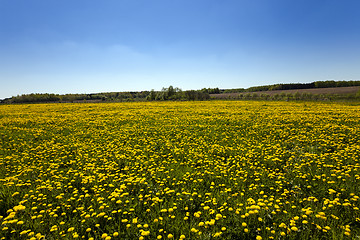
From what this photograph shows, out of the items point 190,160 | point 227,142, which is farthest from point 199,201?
point 227,142

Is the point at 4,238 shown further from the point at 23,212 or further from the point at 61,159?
the point at 61,159

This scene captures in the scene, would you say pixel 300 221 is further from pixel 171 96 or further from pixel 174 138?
pixel 171 96

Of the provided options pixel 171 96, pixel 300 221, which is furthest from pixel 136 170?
pixel 171 96

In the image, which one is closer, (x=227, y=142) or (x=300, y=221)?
(x=300, y=221)

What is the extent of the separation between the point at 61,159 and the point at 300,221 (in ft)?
24.6

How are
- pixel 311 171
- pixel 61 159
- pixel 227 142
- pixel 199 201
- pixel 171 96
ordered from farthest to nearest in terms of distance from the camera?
pixel 171 96 < pixel 227 142 < pixel 61 159 < pixel 311 171 < pixel 199 201

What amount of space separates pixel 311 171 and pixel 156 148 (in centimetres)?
566

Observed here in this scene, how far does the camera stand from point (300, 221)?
10.7 ft

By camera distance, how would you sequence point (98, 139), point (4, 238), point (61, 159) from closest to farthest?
1. point (4, 238)
2. point (61, 159)
3. point (98, 139)

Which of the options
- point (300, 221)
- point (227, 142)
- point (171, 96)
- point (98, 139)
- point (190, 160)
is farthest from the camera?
point (171, 96)

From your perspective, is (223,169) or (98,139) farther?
(98,139)

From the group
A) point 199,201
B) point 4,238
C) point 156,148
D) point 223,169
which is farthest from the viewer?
point 156,148

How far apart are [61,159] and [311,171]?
8414 millimetres

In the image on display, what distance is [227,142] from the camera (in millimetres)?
8836
